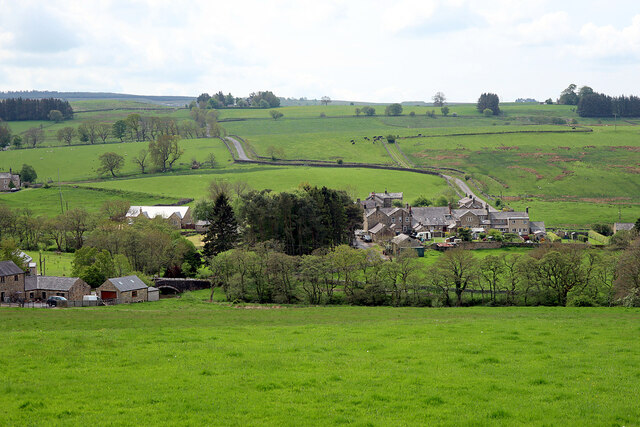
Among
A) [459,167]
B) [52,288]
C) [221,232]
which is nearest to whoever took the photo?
[52,288]

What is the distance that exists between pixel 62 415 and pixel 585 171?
502ft

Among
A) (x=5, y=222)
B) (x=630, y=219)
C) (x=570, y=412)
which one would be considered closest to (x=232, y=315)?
(x=570, y=412)

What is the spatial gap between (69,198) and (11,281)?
75616 mm

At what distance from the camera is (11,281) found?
57.4 metres

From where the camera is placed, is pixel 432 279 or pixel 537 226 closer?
pixel 432 279

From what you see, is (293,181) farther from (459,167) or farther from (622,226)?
(622,226)

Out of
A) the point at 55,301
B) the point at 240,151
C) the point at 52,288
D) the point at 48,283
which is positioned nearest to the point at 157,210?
the point at 48,283

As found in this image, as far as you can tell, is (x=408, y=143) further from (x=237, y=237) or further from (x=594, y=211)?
(x=237, y=237)

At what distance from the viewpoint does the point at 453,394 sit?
20219 millimetres

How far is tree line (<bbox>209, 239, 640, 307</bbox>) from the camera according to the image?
184 ft

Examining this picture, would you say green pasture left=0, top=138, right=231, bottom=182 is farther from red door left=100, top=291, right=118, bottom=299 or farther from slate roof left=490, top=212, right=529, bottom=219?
red door left=100, top=291, right=118, bottom=299

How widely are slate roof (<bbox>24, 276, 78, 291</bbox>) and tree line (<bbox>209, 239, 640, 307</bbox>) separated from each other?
1456 cm

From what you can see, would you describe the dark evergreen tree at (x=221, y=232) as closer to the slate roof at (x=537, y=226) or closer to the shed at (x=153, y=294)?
the shed at (x=153, y=294)

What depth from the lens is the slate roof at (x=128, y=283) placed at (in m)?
59.0
